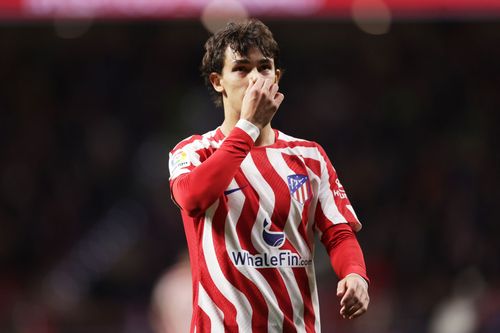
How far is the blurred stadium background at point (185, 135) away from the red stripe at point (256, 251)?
516cm

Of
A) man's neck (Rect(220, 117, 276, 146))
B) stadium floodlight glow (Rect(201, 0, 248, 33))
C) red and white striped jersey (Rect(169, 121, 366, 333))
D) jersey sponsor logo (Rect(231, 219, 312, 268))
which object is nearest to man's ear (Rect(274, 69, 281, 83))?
man's neck (Rect(220, 117, 276, 146))

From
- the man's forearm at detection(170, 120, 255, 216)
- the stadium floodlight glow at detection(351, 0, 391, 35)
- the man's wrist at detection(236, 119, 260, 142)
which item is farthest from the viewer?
the stadium floodlight glow at detection(351, 0, 391, 35)

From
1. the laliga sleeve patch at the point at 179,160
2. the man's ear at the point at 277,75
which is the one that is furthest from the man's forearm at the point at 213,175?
the man's ear at the point at 277,75

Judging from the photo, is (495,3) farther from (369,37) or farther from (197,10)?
(369,37)

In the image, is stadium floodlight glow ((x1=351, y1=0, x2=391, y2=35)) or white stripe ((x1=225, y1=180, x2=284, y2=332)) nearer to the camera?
white stripe ((x1=225, y1=180, x2=284, y2=332))

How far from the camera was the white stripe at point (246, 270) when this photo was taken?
334 cm

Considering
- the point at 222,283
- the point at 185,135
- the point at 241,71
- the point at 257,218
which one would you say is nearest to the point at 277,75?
the point at 241,71

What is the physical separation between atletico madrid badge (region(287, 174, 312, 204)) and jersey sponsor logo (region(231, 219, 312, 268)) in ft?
0.50

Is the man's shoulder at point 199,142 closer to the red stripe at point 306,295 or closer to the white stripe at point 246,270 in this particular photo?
the white stripe at point 246,270

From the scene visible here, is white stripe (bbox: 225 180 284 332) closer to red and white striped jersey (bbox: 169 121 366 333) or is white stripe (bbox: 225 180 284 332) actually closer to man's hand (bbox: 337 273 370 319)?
red and white striped jersey (bbox: 169 121 366 333)

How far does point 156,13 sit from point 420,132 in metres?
4.35

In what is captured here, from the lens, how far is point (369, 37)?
1175cm

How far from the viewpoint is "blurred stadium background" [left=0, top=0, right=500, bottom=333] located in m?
9.50

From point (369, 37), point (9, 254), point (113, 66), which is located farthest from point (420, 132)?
point (9, 254)
